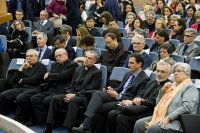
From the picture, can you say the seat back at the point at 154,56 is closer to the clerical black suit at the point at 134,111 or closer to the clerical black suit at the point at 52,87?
the clerical black suit at the point at 52,87

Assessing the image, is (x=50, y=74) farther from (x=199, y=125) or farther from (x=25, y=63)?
(x=199, y=125)

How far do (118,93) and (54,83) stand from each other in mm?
1007

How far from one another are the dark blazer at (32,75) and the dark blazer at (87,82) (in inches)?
23.8

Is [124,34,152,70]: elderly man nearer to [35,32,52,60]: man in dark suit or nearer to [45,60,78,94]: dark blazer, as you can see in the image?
[45,60,78,94]: dark blazer

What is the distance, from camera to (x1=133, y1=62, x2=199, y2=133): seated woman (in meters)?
4.69

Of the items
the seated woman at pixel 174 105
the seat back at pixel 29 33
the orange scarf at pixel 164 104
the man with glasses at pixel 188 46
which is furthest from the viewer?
the seat back at pixel 29 33

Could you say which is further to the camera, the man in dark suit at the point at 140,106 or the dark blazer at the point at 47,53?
the dark blazer at the point at 47,53

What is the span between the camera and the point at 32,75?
6.61 m

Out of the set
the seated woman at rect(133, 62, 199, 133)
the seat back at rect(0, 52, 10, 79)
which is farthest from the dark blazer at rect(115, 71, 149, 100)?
the seat back at rect(0, 52, 10, 79)

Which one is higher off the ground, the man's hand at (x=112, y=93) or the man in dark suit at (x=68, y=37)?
→ the man in dark suit at (x=68, y=37)

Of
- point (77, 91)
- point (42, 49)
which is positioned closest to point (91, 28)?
point (42, 49)

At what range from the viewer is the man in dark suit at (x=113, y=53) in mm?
6527

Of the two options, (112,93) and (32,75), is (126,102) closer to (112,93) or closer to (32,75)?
(112,93)

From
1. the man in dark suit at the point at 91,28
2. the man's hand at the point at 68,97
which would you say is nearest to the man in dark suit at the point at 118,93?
the man's hand at the point at 68,97
